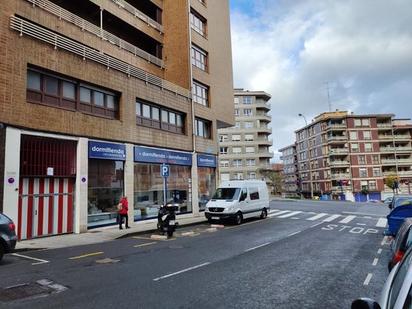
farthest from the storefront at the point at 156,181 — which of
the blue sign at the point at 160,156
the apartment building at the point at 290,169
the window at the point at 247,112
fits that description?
the apartment building at the point at 290,169

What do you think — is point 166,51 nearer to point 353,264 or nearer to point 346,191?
point 353,264

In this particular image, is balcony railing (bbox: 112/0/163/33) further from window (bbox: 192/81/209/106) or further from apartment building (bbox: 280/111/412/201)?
apartment building (bbox: 280/111/412/201)

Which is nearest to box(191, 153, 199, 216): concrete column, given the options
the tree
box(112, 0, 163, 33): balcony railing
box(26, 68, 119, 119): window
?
box(26, 68, 119, 119): window

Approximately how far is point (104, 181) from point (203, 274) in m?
11.9

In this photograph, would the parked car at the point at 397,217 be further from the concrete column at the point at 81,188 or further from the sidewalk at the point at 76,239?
the concrete column at the point at 81,188

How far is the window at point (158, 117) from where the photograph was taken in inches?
877

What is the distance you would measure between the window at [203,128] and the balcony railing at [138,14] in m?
7.76

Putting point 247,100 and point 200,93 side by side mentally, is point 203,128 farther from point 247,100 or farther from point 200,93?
point 247,100

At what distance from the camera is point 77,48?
17.7 m

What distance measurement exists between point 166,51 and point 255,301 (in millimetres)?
25004

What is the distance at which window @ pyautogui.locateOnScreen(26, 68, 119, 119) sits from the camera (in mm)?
15828

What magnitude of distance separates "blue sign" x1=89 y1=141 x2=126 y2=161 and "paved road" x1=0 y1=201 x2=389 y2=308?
5.55 metres

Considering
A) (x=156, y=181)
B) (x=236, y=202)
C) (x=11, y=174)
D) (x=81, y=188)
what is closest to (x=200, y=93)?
(x=156, y=181)

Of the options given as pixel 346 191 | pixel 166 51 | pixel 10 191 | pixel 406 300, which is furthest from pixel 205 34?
pixel 346 191
